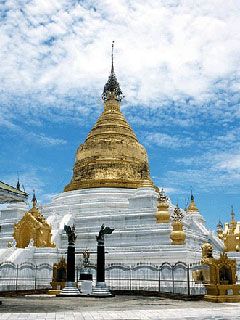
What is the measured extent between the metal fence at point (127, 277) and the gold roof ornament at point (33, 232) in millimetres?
6085

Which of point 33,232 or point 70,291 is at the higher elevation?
point 33,232

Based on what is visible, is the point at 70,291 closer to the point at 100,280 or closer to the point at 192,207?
the point at 100,280

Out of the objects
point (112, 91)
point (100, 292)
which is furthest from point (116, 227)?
point (112, 91)

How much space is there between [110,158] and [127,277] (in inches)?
875

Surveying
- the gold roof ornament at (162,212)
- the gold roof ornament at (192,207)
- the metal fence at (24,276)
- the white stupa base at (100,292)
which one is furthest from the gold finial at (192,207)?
the white stupa base at (100,292)

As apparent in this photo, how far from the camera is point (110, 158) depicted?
49.3 m

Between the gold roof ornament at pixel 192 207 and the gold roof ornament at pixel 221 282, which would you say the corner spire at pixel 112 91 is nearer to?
the gold roof ornament at pixel 192 207

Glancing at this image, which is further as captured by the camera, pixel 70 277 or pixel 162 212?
pixel 162 212

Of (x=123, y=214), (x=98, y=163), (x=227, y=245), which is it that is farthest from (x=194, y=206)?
(x=123, y=214)

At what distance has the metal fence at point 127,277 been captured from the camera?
26531 millimetres

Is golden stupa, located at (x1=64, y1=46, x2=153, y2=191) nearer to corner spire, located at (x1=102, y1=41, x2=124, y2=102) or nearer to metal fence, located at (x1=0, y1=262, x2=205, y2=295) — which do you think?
corner spire, located at (x1=102, y1=41, x2=124, y2=102)

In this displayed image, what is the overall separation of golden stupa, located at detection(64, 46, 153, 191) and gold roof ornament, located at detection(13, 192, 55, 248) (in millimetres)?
9965

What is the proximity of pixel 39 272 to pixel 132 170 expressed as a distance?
20.6m

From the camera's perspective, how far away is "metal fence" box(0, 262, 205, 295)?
26.5 m
